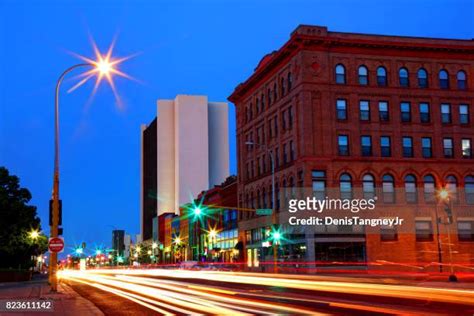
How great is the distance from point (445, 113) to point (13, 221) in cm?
4403

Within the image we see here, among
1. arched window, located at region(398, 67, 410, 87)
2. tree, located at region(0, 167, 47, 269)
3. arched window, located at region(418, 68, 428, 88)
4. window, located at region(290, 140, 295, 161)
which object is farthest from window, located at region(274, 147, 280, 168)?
tree, located at region(0, 167, 47, 269)

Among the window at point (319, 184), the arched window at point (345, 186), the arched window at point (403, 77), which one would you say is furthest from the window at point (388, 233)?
the arched window at point (403, 77)

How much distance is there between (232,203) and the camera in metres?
91.4

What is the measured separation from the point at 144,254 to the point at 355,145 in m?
121

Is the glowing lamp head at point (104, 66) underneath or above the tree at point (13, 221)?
above

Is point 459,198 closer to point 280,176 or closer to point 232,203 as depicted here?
point 280,176

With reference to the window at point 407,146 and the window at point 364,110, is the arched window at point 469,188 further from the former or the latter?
the window at point 364,110

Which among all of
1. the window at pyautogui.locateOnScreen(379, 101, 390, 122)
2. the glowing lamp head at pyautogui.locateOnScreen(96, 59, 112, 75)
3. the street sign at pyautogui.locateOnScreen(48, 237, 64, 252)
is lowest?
the street sign at pyautogui.locateOnScreen(48, 237, 64, 252)

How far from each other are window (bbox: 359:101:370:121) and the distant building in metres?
99.6

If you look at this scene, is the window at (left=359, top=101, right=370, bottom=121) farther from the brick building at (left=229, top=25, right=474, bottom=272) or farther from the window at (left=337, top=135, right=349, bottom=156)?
the window at (left=337, top=135, right=349, bottom=156)

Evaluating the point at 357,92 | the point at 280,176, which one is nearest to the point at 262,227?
the point at 280,176

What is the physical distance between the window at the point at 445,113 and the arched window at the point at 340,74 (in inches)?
437

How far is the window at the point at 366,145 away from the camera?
63.9 m

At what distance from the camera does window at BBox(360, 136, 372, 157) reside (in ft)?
209
